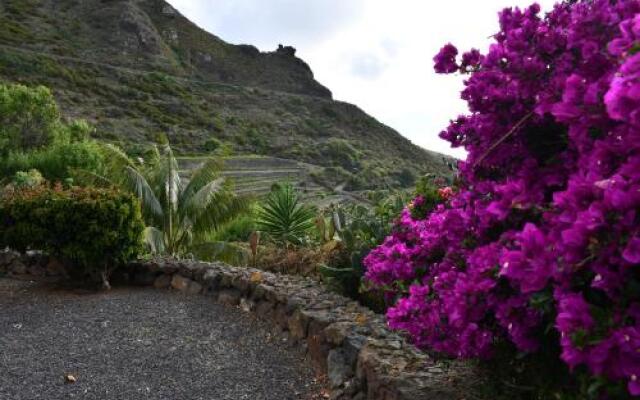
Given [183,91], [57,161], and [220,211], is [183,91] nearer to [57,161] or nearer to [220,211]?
[57,161]

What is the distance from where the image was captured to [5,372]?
4809 millimetres

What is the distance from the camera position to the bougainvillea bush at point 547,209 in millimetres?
1431

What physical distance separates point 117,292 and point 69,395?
3.81 m

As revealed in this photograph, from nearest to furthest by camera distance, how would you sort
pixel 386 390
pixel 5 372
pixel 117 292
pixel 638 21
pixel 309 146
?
pixel 638 21
pixel 386 390
pixel 5 372
pixel 117 292
pixel 309 146

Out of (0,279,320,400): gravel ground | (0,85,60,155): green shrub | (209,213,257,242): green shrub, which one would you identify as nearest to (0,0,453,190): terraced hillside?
(0,85,60,155): green shrub

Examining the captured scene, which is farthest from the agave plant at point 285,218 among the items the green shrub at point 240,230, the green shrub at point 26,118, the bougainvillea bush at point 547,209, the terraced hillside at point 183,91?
the terraced hillside at point 183,91

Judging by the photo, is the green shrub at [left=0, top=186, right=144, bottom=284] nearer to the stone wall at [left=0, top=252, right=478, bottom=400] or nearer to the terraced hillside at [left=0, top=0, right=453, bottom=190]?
the stone wall at [left=0, top=252, right=478, bottom=400]

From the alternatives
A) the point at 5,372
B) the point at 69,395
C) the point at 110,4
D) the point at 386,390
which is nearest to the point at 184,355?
the point at 69,395

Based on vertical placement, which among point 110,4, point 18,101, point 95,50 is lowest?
point 18,101

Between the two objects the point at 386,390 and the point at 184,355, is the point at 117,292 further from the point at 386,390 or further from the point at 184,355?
the point at 386,390

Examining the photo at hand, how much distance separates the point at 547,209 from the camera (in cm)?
183

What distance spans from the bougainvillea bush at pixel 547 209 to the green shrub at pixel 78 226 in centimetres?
587

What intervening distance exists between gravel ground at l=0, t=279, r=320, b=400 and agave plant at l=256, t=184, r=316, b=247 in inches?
146

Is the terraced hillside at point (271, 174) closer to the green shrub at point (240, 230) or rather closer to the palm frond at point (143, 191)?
the green shrub at point (240, 230)
